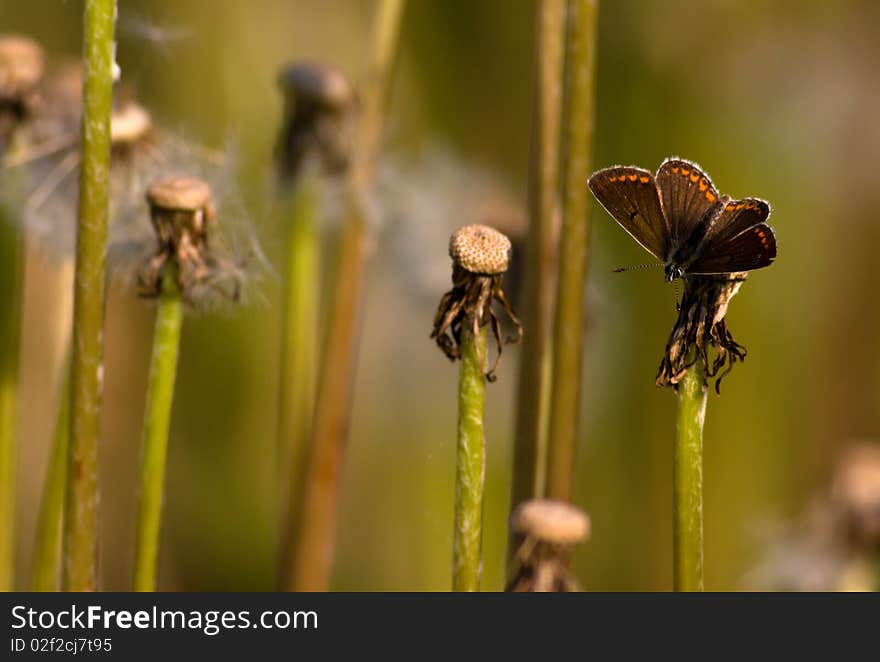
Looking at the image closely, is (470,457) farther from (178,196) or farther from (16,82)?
(16,82)

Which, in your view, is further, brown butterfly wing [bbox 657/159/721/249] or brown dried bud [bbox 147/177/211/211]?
brown dried bud [bbox 147/177/211/211]

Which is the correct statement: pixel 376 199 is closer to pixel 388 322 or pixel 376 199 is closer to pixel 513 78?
pixel 388 322

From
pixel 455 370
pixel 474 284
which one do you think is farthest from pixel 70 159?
pixel 455 370

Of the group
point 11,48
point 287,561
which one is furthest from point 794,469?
point 11,48

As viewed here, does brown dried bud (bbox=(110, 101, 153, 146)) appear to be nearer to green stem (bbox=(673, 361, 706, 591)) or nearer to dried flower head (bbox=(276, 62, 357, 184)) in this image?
dried flower head (bbox=(276, 62, 357, 184))

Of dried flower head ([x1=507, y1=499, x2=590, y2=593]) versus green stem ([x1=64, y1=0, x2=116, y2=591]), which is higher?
green stem ([x1=64, y1=0, x2=116, y2=591])

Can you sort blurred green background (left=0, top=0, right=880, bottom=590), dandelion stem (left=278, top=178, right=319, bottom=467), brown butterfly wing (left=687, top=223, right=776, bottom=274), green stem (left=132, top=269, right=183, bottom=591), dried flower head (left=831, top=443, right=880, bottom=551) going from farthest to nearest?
blurred green background (left=0, top=0, right=880, bottom=590) < dandelion stem (left=278, top=178, right=319, bottom=467) < dried flower head (left=831, top=443, right=880, bottom=551) < green stem (left=132, top=269, right=183, bottom=591) < brown butterfly wing (left=687, top=223, right=776, bottom=274)

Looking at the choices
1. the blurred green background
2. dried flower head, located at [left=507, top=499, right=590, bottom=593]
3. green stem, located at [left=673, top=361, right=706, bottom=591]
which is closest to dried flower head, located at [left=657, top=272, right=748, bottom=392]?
green stem, located at [left=673, top=361, right=706, bottom=591]

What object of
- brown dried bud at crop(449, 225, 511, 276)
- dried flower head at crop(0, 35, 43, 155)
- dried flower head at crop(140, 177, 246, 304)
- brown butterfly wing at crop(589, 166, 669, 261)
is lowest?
brown dried bud at crop(449, 225, 511, 276)

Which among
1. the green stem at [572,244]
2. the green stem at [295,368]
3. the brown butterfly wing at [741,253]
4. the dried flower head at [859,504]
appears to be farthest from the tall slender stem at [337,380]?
the brown butterfly wing at [741,253]
